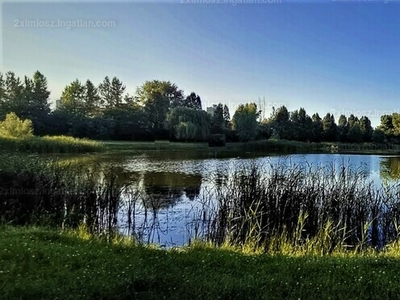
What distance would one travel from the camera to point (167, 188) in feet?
41.6

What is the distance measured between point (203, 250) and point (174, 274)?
1.32 meters

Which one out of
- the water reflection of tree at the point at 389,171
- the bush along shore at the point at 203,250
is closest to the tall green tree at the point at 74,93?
the water reflection of tree at the point at 389,171

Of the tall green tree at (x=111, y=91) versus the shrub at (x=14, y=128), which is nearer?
the shrub at (x=14, y=128)

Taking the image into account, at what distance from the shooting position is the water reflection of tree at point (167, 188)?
1027 centimetres

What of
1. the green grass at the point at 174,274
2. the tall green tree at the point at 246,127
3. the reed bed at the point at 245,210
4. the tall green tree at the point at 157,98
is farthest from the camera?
the tall green tree at the point at 157,98

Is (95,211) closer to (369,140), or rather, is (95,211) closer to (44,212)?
(44,212)

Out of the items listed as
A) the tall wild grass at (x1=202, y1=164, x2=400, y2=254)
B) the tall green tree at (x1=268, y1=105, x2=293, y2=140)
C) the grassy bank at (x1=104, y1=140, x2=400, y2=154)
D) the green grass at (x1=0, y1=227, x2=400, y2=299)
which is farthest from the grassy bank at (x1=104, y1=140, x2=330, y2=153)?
the green grass at (x1=0, y1=227, x2=400, y2=299)

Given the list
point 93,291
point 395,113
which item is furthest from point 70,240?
point 395,113

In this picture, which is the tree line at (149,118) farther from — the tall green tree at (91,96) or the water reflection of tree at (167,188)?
the water reflection of tree at (167,188)

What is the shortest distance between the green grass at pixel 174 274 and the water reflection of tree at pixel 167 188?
15.1 feet

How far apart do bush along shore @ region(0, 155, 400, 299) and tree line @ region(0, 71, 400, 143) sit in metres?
35.2

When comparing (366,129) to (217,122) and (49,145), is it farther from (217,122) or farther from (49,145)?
(49,145)

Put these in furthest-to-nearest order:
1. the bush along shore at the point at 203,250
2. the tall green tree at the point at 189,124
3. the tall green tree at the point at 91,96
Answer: the tall green tree at the point at 91,96 → the tall green tree at the point at 189,124 → the bush along shore at the point at 203,250

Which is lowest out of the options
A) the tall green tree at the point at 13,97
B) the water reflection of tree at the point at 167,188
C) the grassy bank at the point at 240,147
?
the water reflection of tree at the point at 167,188
